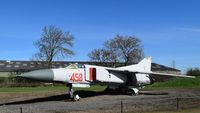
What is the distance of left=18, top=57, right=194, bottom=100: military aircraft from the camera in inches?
1168

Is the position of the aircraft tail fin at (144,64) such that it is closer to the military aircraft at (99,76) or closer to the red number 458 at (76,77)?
the military aircraft at (99,76)

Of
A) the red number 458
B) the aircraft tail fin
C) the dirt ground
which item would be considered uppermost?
the aircraft tail fin

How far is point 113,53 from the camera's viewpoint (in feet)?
394

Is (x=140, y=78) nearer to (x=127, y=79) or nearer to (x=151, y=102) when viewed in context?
(x=127, y=79)

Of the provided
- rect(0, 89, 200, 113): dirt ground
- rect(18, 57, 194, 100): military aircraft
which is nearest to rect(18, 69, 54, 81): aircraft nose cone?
rect(18, 57, 194, 100): military aircraft

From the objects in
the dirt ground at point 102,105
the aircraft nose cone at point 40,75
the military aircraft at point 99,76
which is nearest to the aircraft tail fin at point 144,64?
the military aircraft at point 99,76

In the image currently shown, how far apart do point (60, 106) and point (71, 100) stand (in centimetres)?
346

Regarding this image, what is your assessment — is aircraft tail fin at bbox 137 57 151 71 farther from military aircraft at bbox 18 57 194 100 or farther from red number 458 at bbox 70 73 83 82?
red number 458 at bbox 70 73 83 82

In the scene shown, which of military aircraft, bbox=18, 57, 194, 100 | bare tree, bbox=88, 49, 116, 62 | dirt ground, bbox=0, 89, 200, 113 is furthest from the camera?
bare tree, bbox=88, 49, 116, 62

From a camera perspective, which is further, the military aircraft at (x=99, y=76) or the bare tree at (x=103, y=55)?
the bare tree at (x=103, y=55)

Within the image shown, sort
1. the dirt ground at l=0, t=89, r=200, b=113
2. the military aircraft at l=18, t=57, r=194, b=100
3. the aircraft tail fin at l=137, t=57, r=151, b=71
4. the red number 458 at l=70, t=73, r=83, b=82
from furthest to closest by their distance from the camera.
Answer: the aircraft tail fin at l=137, t=57, r=151, b=71, the red number 458 at l=70, t=73, r=83, b=82, the military aircraft at l=18, t=57, r=194, b=100, the dirt ground at l=0, t=89, r=200, b=113

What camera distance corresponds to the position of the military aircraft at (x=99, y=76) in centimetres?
2966

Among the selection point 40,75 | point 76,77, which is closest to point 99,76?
point 76,77

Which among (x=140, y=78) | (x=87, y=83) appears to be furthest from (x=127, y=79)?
(x=87, y=83)
